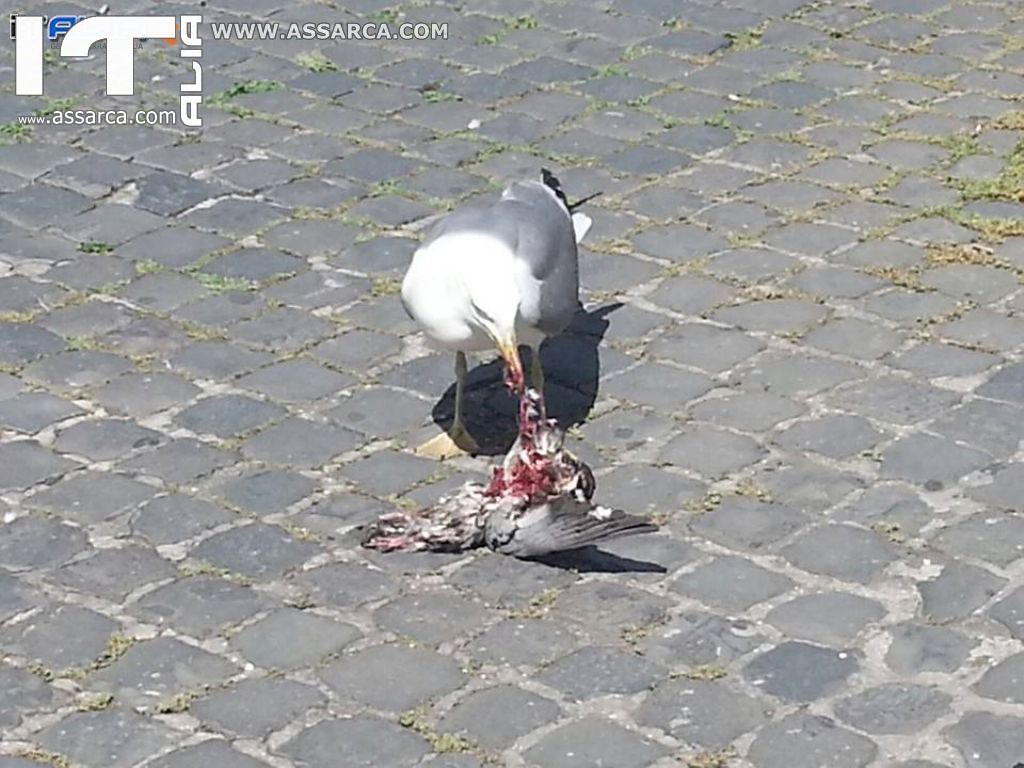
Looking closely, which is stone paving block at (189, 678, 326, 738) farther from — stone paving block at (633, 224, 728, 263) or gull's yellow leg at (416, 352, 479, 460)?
stone paving block at (633, 224, 728, 263)

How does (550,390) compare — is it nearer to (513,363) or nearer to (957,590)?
(513,363)

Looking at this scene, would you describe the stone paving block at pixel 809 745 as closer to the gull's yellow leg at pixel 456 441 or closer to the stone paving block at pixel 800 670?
the stone paving block at pixel 800 670

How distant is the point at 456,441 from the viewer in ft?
21.9

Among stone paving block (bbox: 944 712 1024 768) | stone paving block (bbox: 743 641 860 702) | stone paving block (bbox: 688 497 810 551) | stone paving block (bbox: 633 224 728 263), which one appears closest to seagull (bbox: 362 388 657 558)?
stone paving block (bbox: 688 497 810 551)

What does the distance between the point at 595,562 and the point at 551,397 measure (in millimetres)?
988

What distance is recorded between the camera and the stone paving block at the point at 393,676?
214 inches

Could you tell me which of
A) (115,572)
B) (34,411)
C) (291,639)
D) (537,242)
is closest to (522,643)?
(291,639)

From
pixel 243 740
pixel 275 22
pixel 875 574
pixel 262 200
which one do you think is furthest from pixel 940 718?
pixel 275 22

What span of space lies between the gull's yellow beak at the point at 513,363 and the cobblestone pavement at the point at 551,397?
419 millimetres

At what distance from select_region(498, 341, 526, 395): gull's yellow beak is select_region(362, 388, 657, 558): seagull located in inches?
1.6

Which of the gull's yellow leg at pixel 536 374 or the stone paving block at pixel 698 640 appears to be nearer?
the stone paving block at pixel 698 640

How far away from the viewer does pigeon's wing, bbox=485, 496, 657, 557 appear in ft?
19.6

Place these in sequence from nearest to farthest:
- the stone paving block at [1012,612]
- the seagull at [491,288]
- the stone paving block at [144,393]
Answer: the stone paving block at [1012,612] → the seagull at [491,288] → the stone paving block at [144,393]

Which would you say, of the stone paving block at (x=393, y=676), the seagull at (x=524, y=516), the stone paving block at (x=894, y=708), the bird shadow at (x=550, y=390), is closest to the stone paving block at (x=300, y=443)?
the bird shadow at (x=550, y=390)
